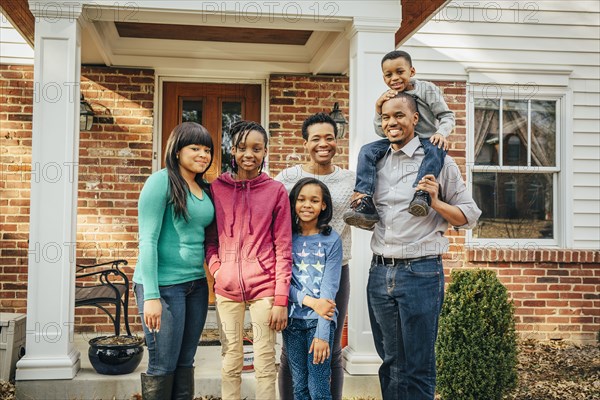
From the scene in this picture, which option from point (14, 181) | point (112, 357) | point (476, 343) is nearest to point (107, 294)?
point (112, 357)

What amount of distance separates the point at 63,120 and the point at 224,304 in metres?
1.94

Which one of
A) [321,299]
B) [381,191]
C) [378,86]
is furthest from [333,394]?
[378,86]

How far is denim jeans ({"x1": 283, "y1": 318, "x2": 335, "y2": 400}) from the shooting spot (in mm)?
2609

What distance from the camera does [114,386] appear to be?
3.72 m

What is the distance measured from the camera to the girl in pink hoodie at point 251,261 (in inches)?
102

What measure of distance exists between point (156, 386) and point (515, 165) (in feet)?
15.9

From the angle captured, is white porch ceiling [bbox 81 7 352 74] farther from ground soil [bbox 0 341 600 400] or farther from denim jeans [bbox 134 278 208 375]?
ground soil [bbox 0 341 600 400]

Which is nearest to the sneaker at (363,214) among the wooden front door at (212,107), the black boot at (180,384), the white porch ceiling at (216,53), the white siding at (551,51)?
the black boot at (180,384)

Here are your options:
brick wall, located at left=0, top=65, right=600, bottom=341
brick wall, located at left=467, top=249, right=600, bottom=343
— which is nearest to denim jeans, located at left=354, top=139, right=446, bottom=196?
brick wall, located at left=0, top=65, right=600, bottom=341

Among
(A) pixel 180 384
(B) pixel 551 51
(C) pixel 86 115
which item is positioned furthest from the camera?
(B) pixel 551 51

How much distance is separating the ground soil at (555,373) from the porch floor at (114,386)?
8cm

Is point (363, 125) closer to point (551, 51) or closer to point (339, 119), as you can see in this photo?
point (339, 119)

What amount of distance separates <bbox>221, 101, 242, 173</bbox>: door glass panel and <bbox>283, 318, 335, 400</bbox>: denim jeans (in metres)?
3.36

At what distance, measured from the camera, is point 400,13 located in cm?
397
